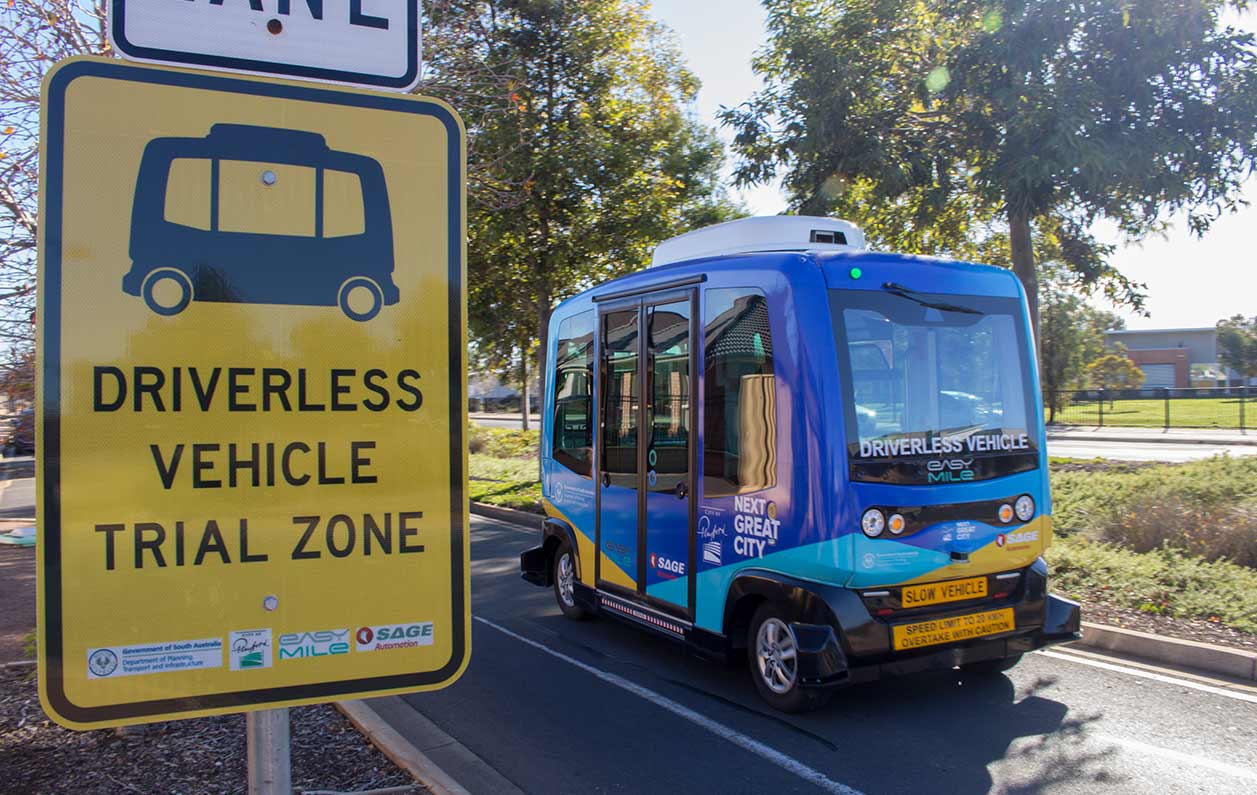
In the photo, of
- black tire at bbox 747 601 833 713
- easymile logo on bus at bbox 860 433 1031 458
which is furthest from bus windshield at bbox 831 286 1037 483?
black tire at bbox 747 601 833 713

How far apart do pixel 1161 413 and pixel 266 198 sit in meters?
41.4

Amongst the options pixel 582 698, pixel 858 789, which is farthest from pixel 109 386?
pixel 582 698

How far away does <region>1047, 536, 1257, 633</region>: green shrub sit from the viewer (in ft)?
24.2

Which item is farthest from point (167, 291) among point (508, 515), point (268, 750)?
point (508, 515)

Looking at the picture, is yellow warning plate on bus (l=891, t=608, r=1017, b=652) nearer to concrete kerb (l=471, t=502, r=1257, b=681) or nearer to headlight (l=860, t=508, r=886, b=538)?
headlight (l=860, t=508, r=886, b=538)

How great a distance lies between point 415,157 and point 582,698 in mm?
5064

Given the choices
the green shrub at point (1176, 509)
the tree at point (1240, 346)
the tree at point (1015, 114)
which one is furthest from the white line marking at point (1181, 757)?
the tree at point (1240, 346)

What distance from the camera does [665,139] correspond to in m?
18.3

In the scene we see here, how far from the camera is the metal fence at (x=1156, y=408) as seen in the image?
108ft

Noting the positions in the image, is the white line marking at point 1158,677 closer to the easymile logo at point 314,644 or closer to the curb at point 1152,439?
the easymile logo at point 314,644

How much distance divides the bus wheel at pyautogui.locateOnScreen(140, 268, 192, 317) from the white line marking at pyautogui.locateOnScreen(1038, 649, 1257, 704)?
6.76m

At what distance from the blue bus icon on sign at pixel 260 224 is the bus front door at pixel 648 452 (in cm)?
472

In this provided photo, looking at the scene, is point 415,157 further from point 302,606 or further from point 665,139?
point 665,139

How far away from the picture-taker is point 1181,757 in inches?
203
